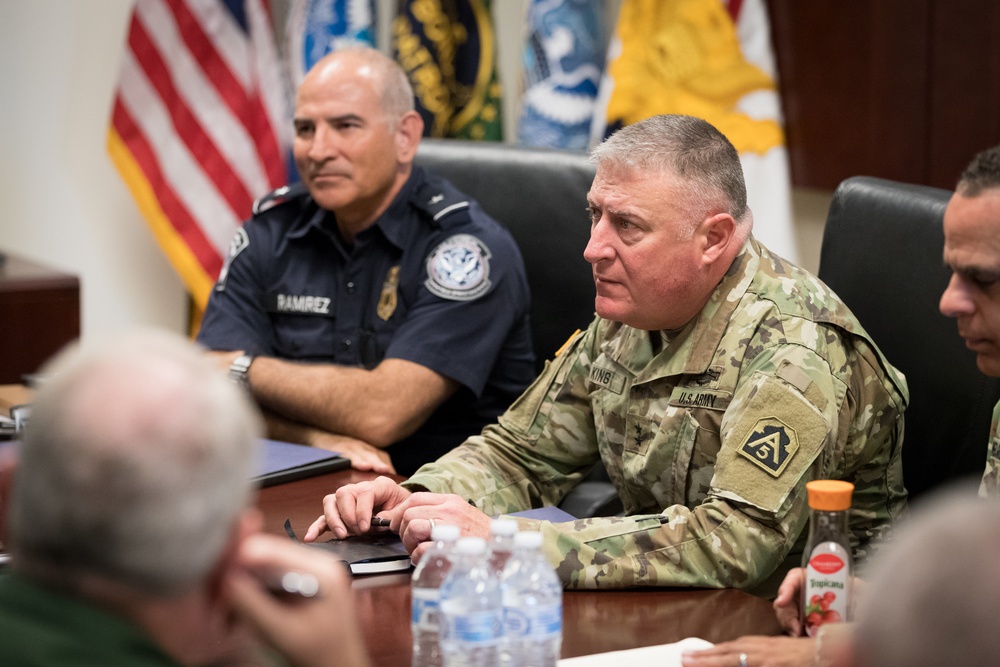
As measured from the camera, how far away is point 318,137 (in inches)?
119

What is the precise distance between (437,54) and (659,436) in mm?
2170

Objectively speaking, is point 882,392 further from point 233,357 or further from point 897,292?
point 233,357

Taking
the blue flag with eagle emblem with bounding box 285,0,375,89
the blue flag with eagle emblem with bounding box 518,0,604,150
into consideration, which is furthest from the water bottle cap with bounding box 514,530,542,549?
the blue flag with eagle emblem with bounding box 285,0,375,89

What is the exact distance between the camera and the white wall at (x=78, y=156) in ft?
13.9

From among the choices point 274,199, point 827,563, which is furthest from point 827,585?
point 274,199

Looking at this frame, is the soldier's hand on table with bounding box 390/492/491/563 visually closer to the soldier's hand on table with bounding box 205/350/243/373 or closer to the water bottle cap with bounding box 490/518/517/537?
the water bottle cap with bounding box 490/518/517/537

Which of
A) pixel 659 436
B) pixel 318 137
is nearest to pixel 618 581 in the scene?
pixel 659 436

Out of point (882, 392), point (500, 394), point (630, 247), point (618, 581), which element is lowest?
point (500, 394)

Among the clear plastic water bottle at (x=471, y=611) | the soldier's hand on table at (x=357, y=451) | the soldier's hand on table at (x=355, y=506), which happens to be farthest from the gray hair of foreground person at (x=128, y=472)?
the soldier's hand on table at (x=357, y=451)

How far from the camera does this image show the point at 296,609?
1083mm

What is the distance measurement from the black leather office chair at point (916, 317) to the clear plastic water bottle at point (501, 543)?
3.17 ft

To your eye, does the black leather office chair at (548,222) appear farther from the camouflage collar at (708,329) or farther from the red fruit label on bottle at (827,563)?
the red fruit label on bottle at (827,563)

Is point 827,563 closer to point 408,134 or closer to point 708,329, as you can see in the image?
point 708,329

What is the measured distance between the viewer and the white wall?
13.9 ft
